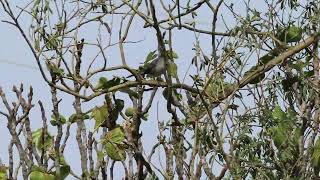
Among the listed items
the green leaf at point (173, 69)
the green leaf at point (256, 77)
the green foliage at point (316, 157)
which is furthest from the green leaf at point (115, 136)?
the green foliage at point (316, 157)

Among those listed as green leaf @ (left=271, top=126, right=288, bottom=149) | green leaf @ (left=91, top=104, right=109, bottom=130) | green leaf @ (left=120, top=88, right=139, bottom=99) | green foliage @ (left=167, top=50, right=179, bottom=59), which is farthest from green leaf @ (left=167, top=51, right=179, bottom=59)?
green leaf @ (left=271, top=126, right=288, bottom=149)

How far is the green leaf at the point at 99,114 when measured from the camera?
2.65 metres

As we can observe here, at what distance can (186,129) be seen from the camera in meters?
2.62

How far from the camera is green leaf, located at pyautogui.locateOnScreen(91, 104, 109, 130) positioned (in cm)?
265

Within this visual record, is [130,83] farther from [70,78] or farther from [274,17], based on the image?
[274,17]

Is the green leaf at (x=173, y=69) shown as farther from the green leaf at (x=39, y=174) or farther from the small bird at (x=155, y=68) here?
the green leaf at (x=39, y=174)

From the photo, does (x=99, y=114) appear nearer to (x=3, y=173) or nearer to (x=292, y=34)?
(x=3, y=173)

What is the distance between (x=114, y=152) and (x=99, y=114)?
16 cm

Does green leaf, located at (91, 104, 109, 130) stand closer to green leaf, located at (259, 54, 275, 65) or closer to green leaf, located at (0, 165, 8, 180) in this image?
green leaf, located at (0, 165, 8, 180)

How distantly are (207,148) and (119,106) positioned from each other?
13.8 inches

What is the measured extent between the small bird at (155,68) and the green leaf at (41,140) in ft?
1.37

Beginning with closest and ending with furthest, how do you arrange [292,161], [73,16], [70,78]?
[292,161]
[70,78]
[73,16]

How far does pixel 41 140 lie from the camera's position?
8.93 ft

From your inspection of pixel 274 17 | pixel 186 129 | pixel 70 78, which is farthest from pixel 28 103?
pixel 274 17
